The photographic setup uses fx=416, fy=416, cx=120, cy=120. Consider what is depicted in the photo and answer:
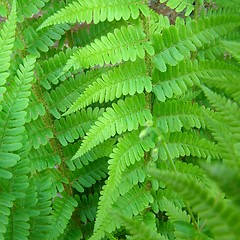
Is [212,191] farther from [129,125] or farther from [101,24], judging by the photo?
[101,24]

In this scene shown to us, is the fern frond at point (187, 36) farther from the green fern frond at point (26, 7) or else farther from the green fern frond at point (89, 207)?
the green fern frond at point (89, 207)

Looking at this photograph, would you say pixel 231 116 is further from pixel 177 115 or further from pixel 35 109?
pixel 35 109

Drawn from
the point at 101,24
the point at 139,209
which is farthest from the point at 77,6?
the point at 139,209

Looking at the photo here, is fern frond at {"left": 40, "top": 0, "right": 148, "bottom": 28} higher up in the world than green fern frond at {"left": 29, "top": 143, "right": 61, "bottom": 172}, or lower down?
higher up

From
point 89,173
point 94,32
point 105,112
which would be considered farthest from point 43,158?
point 94,32

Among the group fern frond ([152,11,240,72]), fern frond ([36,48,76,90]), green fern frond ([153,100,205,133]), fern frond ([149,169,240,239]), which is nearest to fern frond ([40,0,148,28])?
fern frond ([152,11,240,72])

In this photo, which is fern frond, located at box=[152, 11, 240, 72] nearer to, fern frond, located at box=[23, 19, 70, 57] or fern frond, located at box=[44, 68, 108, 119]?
fern frond, located at box=[44, 68, 108, 119]
